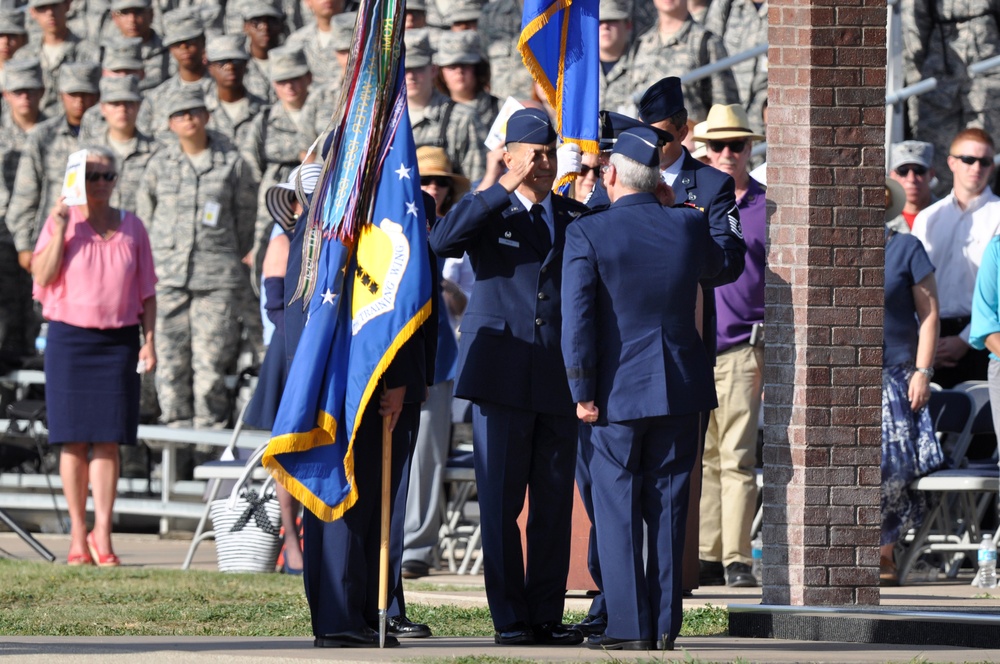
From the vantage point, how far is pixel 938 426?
11.8 metres

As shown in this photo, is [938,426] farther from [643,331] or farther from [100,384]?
[100,384]

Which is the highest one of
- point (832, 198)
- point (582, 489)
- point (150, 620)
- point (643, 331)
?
point (832, 198)

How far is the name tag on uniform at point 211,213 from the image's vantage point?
15539mm

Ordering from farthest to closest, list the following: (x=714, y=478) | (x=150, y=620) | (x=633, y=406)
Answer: (x=714, y=478), (x=150, y=620), (x=633, y=406)

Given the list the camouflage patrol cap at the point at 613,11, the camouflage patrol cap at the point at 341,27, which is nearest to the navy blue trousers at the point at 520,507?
the camouflage patrol cap at the point at 613,11

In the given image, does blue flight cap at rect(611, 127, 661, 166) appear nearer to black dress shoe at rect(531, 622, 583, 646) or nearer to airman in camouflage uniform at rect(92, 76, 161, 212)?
black dress shoe at rect(531, 622, 583, 646)

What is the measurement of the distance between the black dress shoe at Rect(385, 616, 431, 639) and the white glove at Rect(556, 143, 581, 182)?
203cm

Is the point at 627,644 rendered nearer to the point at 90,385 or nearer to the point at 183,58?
the point at 90,385

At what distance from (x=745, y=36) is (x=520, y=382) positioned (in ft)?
24.1

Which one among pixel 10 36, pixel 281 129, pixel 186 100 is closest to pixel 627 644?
pixel 186 100

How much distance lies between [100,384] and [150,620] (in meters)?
3.52

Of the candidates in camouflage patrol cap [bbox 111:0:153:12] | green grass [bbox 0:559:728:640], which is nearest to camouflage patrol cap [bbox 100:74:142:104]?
camouflage patrol cap [bbox 111:0:153:12]

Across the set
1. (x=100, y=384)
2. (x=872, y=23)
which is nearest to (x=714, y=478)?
(x=872, y=23)

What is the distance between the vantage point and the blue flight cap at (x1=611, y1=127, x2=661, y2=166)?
823 cm
